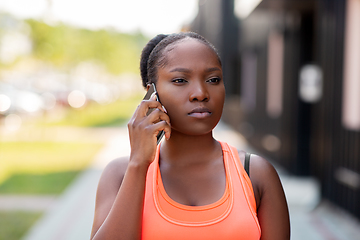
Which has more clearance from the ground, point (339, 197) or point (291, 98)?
point (291, 98)

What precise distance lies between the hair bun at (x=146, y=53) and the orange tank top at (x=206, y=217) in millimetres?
596

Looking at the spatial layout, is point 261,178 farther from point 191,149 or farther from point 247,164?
point 191,149

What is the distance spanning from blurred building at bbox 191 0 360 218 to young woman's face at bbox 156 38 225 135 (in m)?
→ 0.74

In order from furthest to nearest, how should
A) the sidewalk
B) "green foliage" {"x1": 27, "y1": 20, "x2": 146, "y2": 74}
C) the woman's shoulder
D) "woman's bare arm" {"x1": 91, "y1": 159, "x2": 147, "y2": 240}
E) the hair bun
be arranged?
1. "green foliage" {"x1": 27, "y1": 20, "x2": 146, "y2": 74}
2. the sidewalk
3. the hair bun
4. the woman's shoulder
5. "woman's bare arm" {"x1": 91, "y1": 159, "x2": 147, "y2": 240}

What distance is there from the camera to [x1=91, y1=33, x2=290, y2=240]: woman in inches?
65.5

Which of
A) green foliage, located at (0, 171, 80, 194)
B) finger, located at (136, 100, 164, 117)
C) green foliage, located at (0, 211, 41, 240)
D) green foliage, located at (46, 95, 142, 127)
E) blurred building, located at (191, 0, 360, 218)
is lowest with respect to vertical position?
green foliage, located at (46, 95, 142, 127)

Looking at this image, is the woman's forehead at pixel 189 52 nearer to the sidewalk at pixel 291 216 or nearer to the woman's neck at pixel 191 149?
the woman's neck at pixel 191 149

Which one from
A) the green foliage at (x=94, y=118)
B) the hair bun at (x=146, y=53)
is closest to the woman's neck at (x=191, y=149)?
the hair bun at (x=146, y=53)

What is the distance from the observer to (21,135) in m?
15.0

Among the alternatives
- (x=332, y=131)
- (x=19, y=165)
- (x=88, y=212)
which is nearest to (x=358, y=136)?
(x=332, y=131)

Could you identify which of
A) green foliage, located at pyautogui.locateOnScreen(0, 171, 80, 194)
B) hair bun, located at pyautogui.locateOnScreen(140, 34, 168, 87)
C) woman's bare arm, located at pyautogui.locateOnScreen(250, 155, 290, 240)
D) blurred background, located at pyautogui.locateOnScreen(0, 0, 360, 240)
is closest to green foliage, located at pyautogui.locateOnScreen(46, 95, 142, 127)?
blurred background, located at pyautogui.locateOnScreen(0, 0, 360, 240)

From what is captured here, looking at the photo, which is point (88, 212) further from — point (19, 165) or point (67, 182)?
point (19, 165)

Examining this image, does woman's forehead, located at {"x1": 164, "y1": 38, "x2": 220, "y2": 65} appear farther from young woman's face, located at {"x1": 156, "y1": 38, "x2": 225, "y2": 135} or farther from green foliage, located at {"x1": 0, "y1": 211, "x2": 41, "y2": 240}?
green foliage, located at {"x1": 0, "y1": 211, "x2": 41, "y2": 240}

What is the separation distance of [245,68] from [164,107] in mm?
13613
